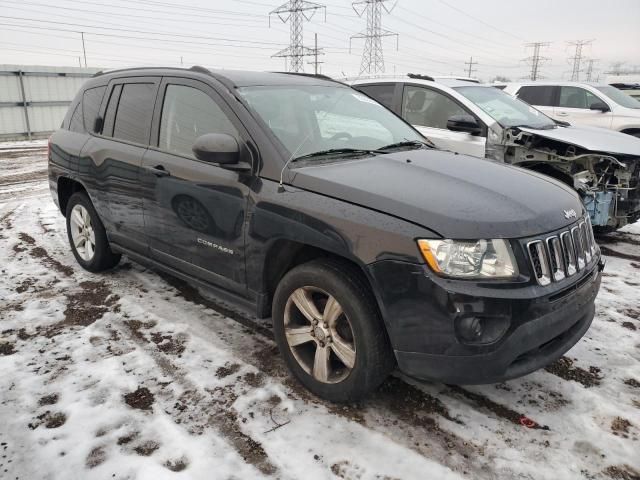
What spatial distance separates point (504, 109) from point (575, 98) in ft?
18.5

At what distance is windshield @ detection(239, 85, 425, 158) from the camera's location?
3.20 meters

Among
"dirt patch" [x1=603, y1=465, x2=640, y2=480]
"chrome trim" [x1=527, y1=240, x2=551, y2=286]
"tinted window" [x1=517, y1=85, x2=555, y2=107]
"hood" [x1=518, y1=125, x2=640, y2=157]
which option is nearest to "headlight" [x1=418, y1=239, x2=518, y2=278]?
"chrome trim" [x1=527, y1=240, x2=551, y2=286]

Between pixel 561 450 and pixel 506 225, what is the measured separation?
1154 millimetres

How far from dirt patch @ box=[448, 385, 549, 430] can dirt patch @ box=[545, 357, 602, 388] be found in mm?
534

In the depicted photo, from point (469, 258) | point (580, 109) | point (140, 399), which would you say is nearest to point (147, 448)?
point (140, 399)

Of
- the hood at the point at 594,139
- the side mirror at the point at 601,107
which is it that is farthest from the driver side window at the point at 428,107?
the side mirror at the point at 601,107

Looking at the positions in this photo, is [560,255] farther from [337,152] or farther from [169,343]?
[169,343]

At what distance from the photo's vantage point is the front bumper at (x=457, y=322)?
2.25 meters

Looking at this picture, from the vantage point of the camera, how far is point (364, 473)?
230 cm

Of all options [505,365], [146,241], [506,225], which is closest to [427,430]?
[505,365]

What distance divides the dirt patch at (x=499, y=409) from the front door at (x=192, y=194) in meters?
1.53

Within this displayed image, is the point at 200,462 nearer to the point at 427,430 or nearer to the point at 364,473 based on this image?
the point at 364,473

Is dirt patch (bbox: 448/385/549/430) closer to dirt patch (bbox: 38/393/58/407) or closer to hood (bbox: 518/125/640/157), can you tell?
dirt patch (bbox: 38/393/58/407)

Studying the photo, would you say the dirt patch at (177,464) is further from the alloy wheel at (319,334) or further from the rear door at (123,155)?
the rear door at (123,155)
